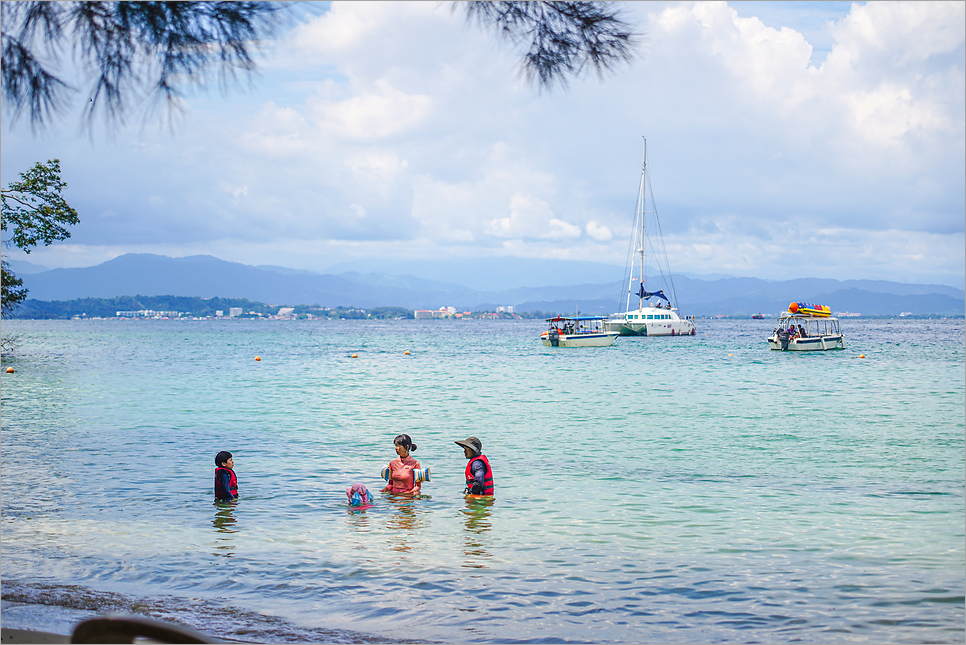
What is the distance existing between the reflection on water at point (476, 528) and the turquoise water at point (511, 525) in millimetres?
52

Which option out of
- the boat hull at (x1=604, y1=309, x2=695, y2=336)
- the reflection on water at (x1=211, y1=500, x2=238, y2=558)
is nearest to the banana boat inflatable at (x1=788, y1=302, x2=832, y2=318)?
the boat hull at (x1=604, y1=309, x2=695, y2=336)

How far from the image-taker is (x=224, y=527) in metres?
9.98

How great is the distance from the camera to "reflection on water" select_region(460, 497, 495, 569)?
884 centimetres

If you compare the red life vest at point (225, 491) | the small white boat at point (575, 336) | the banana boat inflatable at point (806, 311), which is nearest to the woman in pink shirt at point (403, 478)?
the red life vest at point (225, 491)

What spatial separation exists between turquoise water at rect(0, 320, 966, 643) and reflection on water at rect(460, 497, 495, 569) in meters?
0.05

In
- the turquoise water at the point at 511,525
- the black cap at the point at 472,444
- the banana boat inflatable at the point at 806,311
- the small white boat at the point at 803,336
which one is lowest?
the turquoise water at the point at 511,525

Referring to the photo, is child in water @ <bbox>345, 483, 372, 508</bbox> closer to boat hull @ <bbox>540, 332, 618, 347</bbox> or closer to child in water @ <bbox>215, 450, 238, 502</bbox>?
child in water @ <bbox>215, 450, 238, 502</bbox>

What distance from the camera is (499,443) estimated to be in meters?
18.5

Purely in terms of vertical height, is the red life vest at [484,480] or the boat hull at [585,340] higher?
the boat hull at [585,340]

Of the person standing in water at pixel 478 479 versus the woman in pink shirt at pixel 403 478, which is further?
the woman in pink shirt at pixel 403 478

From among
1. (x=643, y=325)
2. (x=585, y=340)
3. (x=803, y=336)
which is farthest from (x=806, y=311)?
(x=643, y=325)

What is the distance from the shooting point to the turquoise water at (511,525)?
701 cm

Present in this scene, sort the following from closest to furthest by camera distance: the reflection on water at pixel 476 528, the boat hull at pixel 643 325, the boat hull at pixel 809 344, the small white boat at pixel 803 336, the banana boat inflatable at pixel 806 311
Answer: the reflection on water at pixel 476 528
the banana boat inflatable at pixel 806 311
the small white boat at pixel 803 336
the boat hull at pixel 809 344
the boat hull at pixel 643 325

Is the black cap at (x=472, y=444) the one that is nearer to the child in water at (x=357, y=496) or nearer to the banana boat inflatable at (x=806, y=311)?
the child in water at (x=357, y=496)
